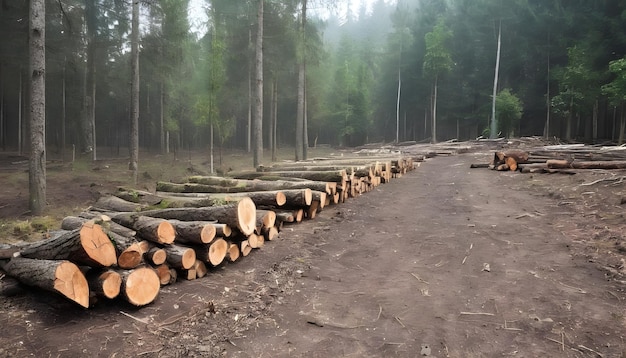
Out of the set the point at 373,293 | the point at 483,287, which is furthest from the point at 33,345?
the point at 483,287

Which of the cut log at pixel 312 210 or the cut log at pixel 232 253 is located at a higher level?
the cut log at pixel 312 210

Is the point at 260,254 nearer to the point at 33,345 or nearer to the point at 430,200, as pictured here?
the point at 33,345

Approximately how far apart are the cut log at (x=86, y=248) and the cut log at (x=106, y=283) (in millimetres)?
116

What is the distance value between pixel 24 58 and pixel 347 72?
30.5 m

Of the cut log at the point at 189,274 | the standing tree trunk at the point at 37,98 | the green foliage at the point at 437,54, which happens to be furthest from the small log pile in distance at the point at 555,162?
the green foliage at the point at 437,54

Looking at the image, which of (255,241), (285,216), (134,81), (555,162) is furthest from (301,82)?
(255,241)

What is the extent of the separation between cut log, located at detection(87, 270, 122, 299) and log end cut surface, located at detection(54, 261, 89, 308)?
0.28 ft

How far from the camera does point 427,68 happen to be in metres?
36.6

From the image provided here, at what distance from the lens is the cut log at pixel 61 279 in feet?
11.9

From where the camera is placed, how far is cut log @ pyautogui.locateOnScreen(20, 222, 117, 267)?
382 centimetres

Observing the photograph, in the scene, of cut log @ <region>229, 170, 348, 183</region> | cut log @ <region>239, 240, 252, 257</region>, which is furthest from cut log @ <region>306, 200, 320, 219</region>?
cut log @ <region>239, 240, 252, 257</region>

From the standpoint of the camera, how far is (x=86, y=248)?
12.4 feet

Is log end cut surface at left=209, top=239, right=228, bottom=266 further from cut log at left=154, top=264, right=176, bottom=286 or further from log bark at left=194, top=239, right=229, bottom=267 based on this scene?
cut log at left=154, top=264, right=176, bottom=286

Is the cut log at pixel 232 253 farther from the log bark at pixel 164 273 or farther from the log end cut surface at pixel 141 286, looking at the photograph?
the log end cut surface at pixel 141 286
